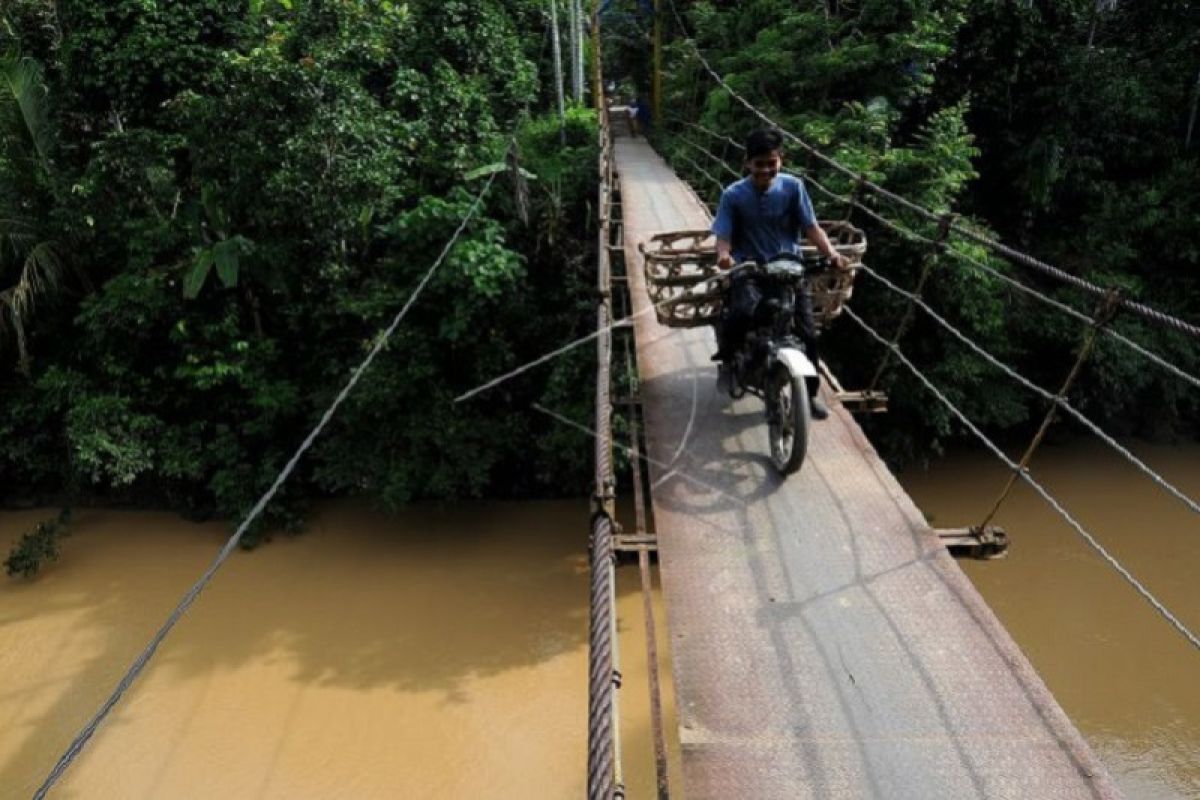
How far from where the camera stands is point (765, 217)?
3.01m

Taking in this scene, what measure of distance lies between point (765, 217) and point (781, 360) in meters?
0.61

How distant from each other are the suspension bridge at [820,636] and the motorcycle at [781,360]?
0.48 ft

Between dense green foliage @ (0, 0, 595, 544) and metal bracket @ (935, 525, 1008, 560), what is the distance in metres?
4.84

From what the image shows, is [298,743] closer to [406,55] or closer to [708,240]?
[708,240]

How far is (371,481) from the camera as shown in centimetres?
→ 729

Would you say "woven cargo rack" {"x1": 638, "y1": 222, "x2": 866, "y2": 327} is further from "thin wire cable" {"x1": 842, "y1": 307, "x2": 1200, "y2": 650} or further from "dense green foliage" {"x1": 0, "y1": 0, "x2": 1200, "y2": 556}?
"dense green foliage" {"x1": 0, "y1": 0, "x2": 1200, "y2": 556}

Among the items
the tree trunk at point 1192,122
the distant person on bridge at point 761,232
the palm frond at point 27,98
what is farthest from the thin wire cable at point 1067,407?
the palm frond at point 27,98

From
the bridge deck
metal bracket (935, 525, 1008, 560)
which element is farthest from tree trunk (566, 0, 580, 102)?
metal bracket (935, 525, 1008, 560)

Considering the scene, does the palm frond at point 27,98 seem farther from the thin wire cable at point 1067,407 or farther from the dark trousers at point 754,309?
the thin wire cable at point 1067,407

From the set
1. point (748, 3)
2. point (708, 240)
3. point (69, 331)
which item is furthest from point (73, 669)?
point (748, 3)

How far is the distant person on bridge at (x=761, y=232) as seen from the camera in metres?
2.94

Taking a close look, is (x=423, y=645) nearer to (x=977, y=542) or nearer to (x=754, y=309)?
(x=754, y=309)

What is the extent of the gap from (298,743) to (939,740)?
5.02 m

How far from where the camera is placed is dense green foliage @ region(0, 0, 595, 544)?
680 cm
